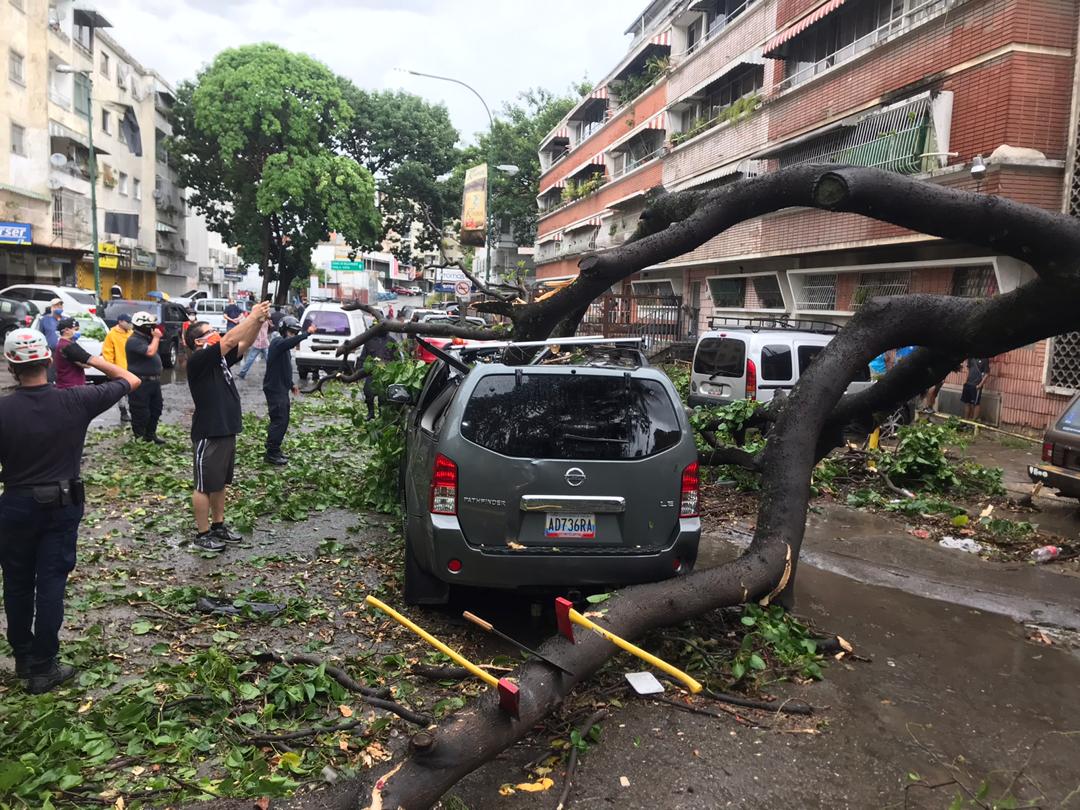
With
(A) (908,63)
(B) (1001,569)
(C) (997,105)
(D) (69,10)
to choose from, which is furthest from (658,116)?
(B) (1001,569)

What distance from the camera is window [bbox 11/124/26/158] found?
99.5ft

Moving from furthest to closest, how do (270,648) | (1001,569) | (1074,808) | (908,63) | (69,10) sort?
(69,10) → (908,63) → (1001,569) → (270,648) → (1074,808)

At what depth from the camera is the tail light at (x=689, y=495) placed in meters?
4.95

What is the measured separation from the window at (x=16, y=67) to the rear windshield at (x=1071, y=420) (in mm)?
34048

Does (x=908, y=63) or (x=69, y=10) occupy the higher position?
(x=69, y=10)

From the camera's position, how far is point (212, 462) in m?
6.61

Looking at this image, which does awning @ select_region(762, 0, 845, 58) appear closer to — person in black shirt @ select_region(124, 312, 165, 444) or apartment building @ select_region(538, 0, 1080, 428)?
apartment building @ select_region(538, 0, 1080, 428)

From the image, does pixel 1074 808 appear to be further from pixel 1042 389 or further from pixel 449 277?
pixel 449 277

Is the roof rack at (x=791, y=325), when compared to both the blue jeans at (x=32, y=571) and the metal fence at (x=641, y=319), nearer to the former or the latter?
the metal fence at (x=641, y=319)

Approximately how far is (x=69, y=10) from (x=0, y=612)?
3768cm

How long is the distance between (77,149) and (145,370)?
31.4 meters

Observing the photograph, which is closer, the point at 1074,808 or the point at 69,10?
the point at 1074,808

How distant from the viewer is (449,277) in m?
34.7

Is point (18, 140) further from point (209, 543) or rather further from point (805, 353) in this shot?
point (209, 543)
